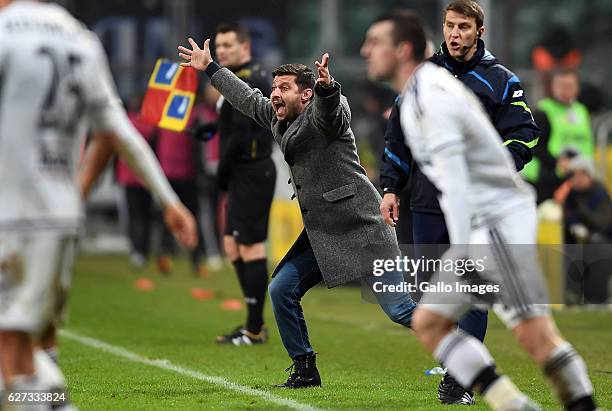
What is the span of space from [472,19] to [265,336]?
4206mm

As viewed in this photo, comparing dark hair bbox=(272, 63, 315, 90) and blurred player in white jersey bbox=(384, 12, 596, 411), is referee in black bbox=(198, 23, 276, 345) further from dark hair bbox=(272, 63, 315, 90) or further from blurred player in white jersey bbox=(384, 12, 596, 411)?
blurred player in white jersey bbox=(384, 12, 596, 411)

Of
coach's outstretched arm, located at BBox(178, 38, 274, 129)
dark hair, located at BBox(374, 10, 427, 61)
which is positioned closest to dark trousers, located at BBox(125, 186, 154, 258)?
coach's outstretched arm, located at BBox(178, 38, 274, 129)

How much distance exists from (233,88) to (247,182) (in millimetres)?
2590

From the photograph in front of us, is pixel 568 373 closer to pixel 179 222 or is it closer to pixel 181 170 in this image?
pixel 179 222

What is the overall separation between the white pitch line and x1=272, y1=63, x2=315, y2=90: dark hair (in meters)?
1.94

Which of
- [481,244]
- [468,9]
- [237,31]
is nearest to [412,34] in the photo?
[481,244]

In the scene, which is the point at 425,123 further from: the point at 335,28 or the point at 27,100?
the point at 335,28

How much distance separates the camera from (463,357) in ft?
20.8

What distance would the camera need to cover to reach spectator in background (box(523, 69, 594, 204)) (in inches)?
565

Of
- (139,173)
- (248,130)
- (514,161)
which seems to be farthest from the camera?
(248,130)

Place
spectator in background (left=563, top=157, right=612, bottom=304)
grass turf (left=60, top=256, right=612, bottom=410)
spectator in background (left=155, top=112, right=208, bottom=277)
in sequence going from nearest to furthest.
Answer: grass turf (left=60, top=256, right=612, bottom=410) < spectator in background (left=563, top=157, right=612, bottom=304) < spectator in background (left=155, top=112, right=208, bottom=277)

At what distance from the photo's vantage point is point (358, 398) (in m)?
8.34

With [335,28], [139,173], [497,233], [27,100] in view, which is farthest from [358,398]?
[335,28]

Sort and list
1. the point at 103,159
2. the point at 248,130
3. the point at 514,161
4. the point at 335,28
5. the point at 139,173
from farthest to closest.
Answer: the point at 335,28 < the point at 248,130 < the point at 514,161 < the point at 103,159 < the point at 139,173
